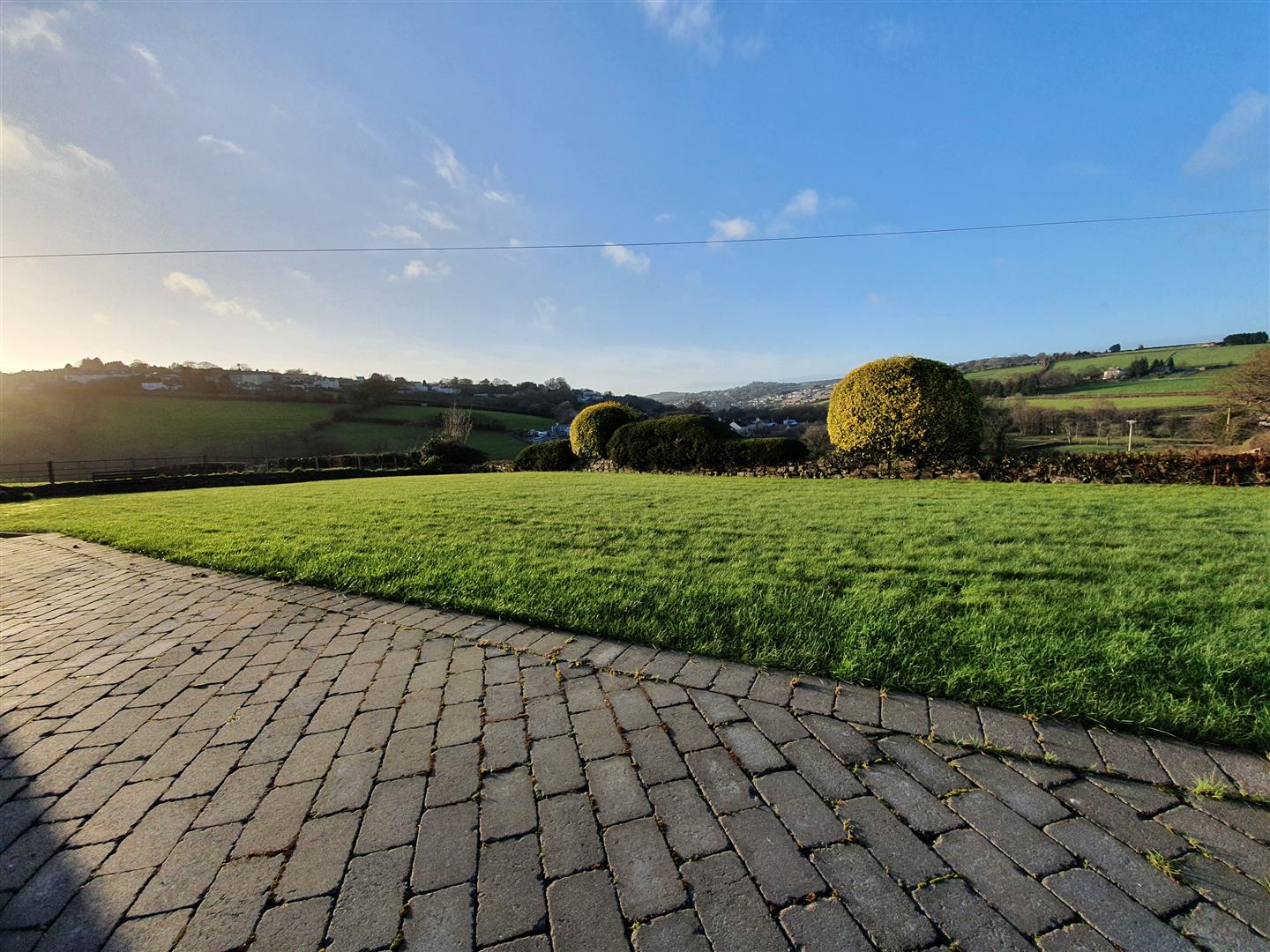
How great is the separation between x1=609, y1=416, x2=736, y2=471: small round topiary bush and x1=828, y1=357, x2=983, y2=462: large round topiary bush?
3937 mm

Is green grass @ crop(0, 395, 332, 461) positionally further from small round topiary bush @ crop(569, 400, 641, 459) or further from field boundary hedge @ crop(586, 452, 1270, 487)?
field boundary hedge @ crop(586, 452, 1270, 487)

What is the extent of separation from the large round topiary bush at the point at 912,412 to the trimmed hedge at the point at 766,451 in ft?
5.01

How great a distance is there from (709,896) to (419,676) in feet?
6.12

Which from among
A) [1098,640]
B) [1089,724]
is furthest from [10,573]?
[1098,640]

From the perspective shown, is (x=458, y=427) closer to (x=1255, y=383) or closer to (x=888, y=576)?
(x=888, y=576)

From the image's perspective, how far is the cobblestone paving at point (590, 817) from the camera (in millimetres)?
1337

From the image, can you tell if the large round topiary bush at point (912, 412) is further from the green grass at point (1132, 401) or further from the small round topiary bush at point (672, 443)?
the green grass at point (1132, 401)

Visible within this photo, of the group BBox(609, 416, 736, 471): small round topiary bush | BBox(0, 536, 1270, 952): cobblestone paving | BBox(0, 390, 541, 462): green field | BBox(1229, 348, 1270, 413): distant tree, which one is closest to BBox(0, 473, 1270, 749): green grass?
BBox(0, 536, 1270, 952): cobblestone paving

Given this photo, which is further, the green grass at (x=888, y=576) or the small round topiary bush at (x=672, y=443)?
the small round topiary bush at (x=672, y=443)

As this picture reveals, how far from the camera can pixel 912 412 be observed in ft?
39.2

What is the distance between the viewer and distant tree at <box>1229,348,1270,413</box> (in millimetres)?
11844

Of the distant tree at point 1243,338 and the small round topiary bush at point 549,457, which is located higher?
the distant tree at point 1243,338

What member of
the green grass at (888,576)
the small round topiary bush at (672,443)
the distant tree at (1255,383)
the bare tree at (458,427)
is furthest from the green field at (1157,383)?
the bare tree at (458,427)

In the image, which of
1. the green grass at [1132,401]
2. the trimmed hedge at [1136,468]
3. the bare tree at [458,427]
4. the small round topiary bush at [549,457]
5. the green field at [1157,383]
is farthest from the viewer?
the bare tree at [458,427]
